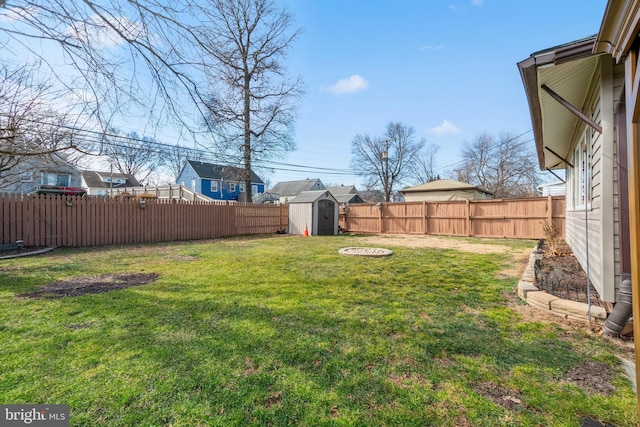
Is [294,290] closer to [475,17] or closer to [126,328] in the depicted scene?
[126,328]

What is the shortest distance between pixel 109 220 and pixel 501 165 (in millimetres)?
32110

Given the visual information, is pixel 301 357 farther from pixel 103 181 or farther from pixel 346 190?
pixel 346 190

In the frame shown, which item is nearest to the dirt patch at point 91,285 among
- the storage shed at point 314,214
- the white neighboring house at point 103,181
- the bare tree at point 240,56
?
the bare tree at point 240,56

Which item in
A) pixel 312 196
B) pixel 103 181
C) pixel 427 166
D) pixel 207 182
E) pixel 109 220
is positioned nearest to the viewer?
pixel 109 220

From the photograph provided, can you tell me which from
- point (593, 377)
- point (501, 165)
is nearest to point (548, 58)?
point (593, 377)

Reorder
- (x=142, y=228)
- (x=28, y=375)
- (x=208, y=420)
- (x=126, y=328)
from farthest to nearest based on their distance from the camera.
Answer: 1. (x=142, y=228)
2. (x=126, y=328)
3. (x=28, y=375)
4. (x=208, y=420)

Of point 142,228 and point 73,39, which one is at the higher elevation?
point 73,39

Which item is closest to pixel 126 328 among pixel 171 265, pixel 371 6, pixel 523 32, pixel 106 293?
pixel 106 293

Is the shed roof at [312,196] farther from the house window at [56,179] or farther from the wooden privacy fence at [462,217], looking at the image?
the house window at [56,179]

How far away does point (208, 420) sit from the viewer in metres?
1.49

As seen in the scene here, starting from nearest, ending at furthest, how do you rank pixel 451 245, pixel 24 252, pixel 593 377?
pixel 593 377
pixel 24 252
pixel 451 245

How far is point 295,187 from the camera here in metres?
42.9

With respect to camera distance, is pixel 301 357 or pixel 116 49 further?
pixel 116 49

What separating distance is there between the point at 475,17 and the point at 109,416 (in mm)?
11651
